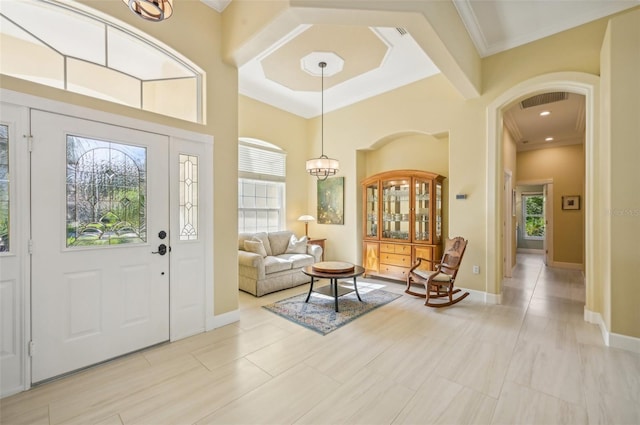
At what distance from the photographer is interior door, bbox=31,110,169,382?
2209 mm

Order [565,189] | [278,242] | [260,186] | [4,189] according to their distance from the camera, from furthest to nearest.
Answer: [565,189] → [260,186] → [278,242] → [4,189]

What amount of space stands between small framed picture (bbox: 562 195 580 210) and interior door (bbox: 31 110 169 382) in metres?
8.99

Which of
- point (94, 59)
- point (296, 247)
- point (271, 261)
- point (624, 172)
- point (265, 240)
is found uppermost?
Result: point (94, 59)

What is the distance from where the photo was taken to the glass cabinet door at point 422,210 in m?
4.95

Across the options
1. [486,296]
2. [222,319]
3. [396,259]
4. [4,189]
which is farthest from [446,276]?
[4,189]

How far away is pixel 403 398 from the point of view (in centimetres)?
202

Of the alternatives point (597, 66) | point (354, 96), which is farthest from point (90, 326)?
point (597, 66)

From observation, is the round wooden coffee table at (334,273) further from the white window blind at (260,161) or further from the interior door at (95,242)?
the white window blind at (260,161)

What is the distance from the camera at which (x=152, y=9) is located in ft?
5.38

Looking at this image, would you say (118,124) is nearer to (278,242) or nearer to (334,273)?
(334,273)

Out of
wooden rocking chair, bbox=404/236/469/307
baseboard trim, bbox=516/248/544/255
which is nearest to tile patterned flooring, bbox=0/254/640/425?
wooden rocking chair, bbox=404/236/469/307

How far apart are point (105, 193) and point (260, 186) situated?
352 centimetres

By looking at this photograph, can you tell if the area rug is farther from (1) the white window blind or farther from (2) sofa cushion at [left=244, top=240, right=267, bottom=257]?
(1) the white window blind

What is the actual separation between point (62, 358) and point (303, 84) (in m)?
4.96
